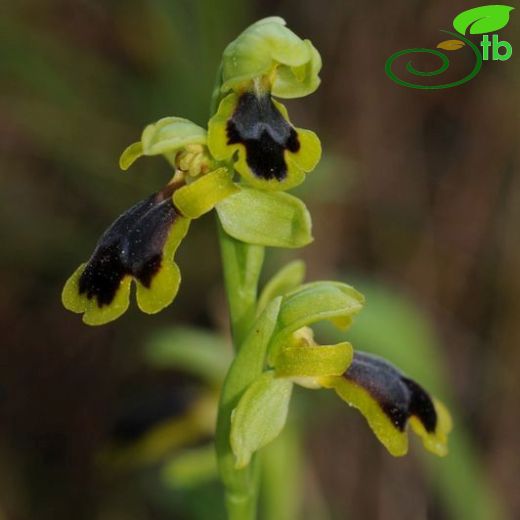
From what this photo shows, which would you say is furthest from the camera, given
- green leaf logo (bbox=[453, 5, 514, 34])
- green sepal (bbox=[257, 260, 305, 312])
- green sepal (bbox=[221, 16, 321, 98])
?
green leaf logo (bbox=[453, 5, 514, 34])

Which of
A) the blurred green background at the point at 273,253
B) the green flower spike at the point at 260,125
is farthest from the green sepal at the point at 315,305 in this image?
the blurred green background at the point at 273,253

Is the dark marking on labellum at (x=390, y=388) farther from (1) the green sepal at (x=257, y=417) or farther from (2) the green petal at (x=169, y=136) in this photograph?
(2) the green petal at (x=169, y=136)

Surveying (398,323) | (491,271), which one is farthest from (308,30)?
(398,323)

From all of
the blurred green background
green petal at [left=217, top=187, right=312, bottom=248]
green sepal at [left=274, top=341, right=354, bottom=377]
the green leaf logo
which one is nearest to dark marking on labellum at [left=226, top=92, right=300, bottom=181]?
green petal at [left=217, top=187, right=312, bottom=248]

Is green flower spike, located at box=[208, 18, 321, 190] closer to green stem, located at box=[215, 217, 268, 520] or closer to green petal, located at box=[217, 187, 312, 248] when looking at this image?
green petal, located at box=[217, 187, 312, 248]

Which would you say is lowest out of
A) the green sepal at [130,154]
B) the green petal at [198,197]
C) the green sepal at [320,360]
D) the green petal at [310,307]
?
the green sepal at [320,360]

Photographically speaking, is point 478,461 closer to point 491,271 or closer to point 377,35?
point 491,271
